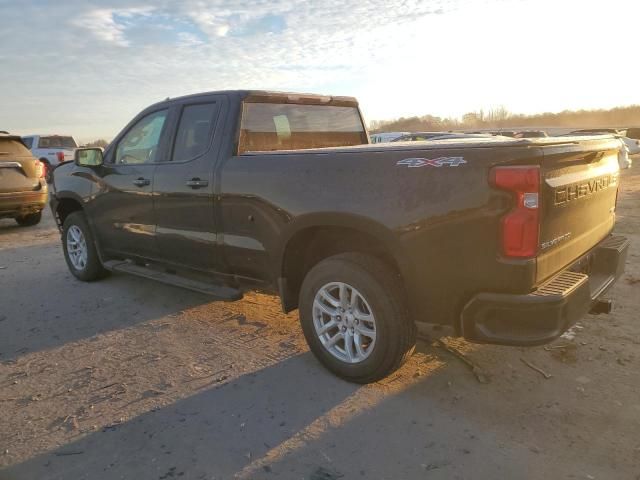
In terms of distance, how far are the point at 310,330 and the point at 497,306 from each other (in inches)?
53.0

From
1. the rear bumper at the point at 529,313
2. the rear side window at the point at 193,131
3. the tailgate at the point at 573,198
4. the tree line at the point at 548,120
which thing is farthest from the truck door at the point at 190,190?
the tree line at the point at 548,120

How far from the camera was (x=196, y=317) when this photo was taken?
471 cm

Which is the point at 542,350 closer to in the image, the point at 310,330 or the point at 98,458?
the point at 310,330

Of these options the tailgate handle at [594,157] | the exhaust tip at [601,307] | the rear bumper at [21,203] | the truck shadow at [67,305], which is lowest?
the truck shadow at [67,305]

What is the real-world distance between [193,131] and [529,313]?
3.06 metres

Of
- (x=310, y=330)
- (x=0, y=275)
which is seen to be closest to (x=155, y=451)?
(x=310, y=330)

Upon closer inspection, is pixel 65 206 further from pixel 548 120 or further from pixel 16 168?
pixel 548 120

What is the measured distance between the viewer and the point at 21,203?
371 inches

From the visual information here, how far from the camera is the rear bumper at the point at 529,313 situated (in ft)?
8.59

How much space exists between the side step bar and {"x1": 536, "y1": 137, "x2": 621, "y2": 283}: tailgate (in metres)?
2.32

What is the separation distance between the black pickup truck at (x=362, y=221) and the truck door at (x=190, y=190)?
15 mm

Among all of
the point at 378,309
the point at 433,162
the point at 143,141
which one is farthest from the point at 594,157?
the point at 143,141

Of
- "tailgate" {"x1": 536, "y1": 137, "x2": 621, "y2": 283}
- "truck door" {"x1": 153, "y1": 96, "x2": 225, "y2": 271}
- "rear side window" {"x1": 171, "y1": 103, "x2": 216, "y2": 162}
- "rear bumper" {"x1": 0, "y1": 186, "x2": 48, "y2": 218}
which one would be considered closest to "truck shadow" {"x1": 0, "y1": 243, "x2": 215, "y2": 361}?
"truck door" {"x1": 153, "y1": 96, "x2": 225, "y2": 271}

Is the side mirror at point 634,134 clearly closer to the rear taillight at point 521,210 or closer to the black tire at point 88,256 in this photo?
the black tire at point 88,256
